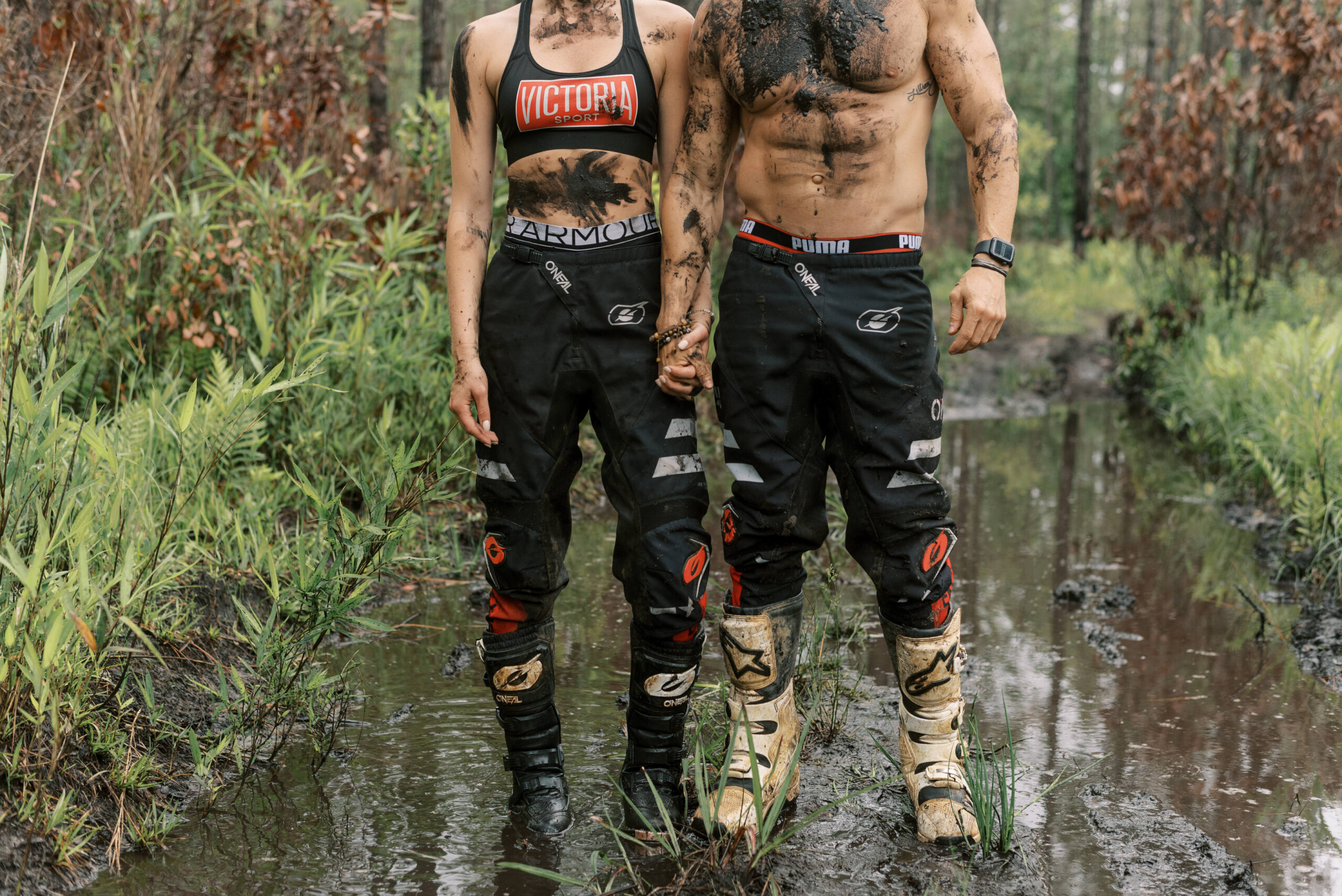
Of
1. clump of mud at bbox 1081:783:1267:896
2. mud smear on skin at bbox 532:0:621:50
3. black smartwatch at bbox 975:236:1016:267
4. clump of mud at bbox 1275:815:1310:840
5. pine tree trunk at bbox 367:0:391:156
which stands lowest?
clump of mud at bbox 1275:815:1310:840

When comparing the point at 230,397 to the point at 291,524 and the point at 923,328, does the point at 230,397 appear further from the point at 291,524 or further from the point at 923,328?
the point at 923,328

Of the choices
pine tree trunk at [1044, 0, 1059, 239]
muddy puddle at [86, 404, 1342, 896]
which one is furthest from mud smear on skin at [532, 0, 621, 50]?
pine tree trunk at [1044, 0, 1059, 239]

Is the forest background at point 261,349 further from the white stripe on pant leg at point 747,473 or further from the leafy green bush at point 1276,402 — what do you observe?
the white stripe on pant leg at point 747,473

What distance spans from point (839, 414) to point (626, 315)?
0.59 metres

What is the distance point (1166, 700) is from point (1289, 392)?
2.84 m

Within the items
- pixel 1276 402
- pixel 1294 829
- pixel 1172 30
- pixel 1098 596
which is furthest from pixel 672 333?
pixel 1172 30

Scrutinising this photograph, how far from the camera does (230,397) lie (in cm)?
314

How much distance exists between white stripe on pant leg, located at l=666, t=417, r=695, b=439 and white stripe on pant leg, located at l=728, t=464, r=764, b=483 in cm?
14

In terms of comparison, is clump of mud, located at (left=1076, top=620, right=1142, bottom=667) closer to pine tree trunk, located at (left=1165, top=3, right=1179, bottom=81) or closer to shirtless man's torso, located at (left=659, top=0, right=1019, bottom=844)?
shirtless man's torso, located at (left=659, top=0, right=1019, bottom=844)

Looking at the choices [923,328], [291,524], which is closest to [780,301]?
[923,328]

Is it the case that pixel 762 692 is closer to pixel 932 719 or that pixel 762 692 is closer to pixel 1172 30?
pixel 932 719

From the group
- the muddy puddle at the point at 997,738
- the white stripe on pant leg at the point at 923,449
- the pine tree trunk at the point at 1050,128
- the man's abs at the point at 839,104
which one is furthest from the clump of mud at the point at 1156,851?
the pine tree trunk at the point at 1050,128

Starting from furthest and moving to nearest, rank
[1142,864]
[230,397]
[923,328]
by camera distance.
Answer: [230,397], [923,328], [1142,864]

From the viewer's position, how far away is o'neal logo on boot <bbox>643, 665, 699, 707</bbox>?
2717 mm
